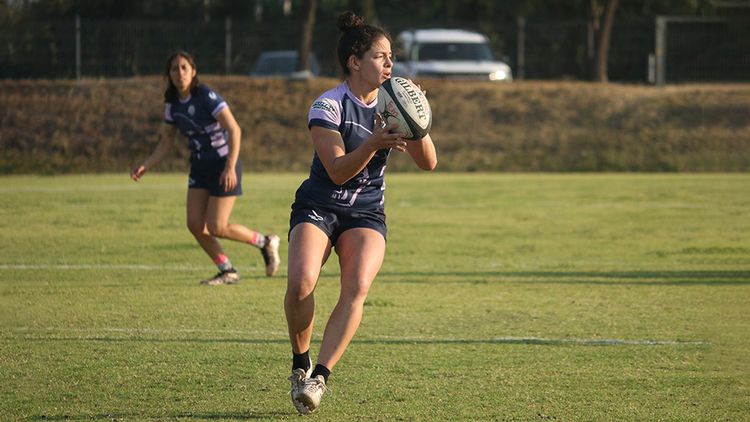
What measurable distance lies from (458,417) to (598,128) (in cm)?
2482

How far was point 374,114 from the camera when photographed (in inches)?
269

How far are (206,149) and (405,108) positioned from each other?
5784mm

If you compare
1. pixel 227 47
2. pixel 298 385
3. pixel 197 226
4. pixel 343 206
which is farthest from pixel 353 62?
pixel 227 47

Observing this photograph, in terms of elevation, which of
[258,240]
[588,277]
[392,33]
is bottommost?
[588,277]

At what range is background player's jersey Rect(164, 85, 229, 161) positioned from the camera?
11.7m

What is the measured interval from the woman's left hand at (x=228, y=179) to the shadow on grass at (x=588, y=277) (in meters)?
1.69

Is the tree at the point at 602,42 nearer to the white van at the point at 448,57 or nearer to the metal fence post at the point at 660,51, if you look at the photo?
the metal fence post at the point at 660,51

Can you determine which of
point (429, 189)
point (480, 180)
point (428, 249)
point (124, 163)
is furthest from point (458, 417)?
point (124, 163)

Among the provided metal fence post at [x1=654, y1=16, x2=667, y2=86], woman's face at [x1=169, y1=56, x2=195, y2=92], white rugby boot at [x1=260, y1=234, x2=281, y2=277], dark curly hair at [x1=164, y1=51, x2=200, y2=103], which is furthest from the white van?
woman's face at [x1=169, y1=56, x2=195, y2=92]

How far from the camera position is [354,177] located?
6754 mm

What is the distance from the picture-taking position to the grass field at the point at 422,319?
22.7ft

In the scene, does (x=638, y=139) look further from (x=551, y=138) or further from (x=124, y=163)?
(x=124, y=163)

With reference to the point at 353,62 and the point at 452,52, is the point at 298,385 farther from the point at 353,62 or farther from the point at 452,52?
the point at 452,52

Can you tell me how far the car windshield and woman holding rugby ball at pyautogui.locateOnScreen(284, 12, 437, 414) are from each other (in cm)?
2933
